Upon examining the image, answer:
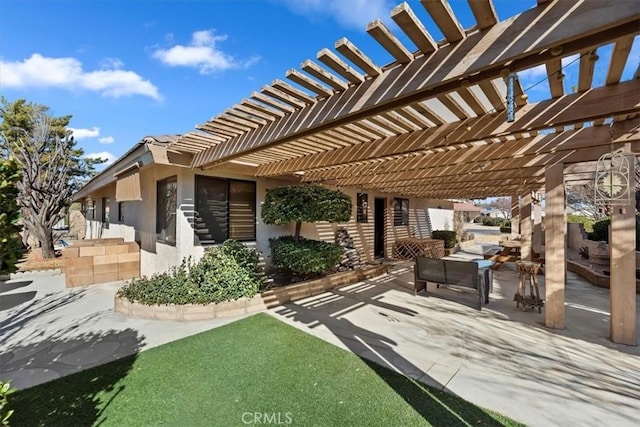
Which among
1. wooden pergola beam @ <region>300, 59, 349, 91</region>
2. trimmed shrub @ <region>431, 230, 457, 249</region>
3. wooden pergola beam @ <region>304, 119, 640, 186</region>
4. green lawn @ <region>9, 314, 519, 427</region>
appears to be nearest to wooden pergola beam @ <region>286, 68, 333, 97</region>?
wooden pergola beam @ <region>300, 59, 349, 91</region>

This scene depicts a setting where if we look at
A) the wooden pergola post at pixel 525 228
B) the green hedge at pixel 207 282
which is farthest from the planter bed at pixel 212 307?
the wooden pergola post at pixel 525 228

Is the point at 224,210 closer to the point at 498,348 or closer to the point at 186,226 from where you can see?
the point at 186,226

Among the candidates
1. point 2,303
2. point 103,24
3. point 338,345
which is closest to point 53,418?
point 338,345

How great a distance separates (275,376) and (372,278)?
5.57 m

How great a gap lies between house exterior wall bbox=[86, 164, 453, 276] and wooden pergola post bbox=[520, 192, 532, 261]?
4618 mm

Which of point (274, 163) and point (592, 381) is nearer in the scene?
point (592, 381)

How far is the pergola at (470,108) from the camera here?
175cm

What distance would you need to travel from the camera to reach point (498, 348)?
3.86 m

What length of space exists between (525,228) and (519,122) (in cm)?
745

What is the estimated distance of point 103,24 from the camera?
5.66 metres

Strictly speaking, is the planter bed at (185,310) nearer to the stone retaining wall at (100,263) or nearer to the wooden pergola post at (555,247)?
the stone retaining wall at (100,263)

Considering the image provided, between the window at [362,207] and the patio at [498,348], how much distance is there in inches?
168

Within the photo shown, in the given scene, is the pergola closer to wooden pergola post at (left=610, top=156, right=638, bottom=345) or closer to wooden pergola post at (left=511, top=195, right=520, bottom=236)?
wooden pergola post at (left=610, top=156, right=638, bottom=345)

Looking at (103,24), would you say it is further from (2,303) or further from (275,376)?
(275,376)
